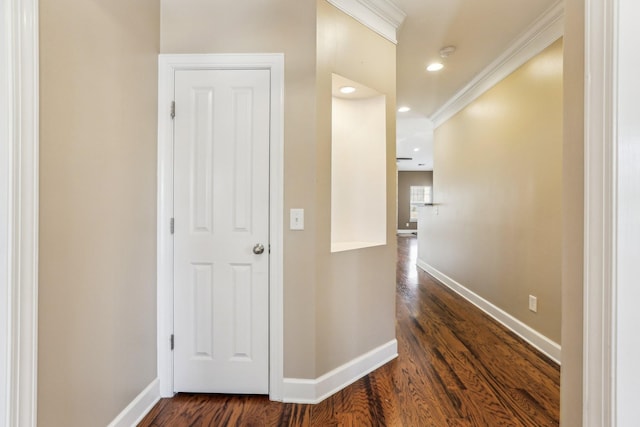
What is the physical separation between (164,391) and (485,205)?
3390 millimetres

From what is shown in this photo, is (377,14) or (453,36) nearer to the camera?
(377,14)

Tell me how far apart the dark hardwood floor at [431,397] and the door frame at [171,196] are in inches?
7.9

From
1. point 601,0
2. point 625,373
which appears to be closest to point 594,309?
point 625,373

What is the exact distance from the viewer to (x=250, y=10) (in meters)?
1.83

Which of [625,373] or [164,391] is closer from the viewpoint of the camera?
[625,373]

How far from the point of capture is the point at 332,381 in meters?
1.92

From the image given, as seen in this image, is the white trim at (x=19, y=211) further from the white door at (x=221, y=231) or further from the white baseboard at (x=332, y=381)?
the white baseboard at (x=332, y=381)

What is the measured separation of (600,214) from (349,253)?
1.47 meters

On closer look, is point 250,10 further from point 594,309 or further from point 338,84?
point 594,309

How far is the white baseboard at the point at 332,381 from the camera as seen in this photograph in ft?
5.99

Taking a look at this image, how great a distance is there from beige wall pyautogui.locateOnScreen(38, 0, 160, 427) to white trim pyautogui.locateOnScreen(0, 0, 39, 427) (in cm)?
7

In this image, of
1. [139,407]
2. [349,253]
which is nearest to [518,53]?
[349,253]

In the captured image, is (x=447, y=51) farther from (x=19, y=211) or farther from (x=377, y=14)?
(x=19, y=211)

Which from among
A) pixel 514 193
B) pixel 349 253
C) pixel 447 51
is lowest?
pixel 349 253
